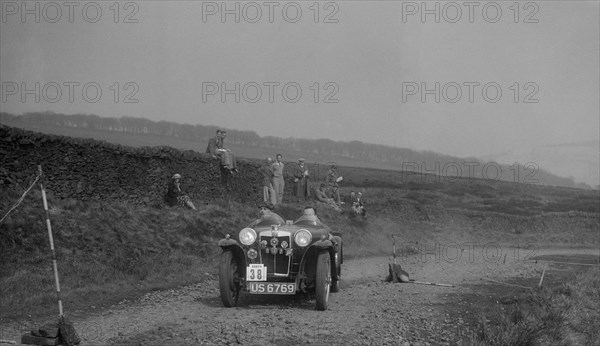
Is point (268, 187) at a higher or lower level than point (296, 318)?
higher

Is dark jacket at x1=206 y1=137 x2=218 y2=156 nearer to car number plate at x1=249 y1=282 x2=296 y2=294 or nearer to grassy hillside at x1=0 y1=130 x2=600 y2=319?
grassy hillside at x1=0 y1=130 x2=600 y2=319

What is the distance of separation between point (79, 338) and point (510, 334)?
624 centimetres

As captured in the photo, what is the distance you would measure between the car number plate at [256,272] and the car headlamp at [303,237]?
0.81 meters

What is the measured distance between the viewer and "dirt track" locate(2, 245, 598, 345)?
8.54 m

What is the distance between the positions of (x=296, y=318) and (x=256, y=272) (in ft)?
4.82

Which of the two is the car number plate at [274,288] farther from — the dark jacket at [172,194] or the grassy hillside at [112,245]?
the dark jacket at [172,194]

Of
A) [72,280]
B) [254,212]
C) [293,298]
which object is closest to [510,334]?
[293,298]

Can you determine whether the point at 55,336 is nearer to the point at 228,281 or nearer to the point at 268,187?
the point at 228,281

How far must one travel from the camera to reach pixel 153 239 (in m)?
16.1

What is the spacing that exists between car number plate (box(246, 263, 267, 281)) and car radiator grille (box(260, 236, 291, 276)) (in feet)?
1.44

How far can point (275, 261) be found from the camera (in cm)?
1160

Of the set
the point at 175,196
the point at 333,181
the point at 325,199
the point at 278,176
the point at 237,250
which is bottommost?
the point at 325,199

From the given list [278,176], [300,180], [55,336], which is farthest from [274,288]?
[300,180]

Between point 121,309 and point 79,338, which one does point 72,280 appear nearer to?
point 121,309
